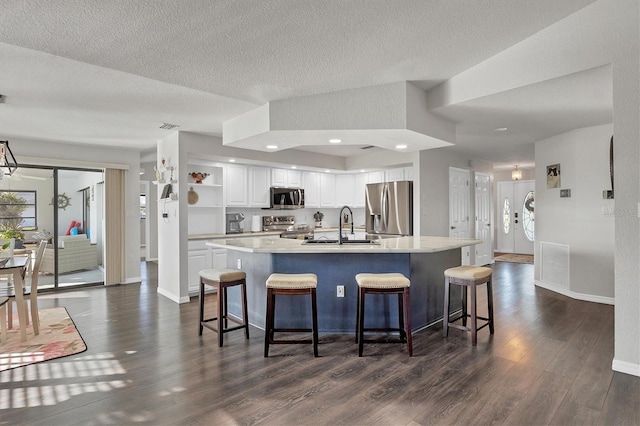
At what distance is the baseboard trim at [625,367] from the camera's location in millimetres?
2576

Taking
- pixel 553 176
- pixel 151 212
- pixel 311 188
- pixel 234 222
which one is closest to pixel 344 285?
pixel 234 222

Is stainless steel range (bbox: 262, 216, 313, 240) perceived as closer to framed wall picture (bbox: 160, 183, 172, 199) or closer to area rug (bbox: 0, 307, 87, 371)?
framed wall picture (bbox: 160, 183, 172, 199)

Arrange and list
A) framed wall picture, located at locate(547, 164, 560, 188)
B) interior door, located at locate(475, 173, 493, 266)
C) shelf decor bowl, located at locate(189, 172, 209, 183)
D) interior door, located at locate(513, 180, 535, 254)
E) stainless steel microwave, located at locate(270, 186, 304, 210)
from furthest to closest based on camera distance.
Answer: interior door, located at locate(513, 180, 535, 254) < interior door, located at locate(475, 173, 493, 266) < stainless steel microwave, located at locate(270, 186, 304, 210) < shelf decor bowl, located at locate(189, 172, 209, 183) < framed wall picture, located at locate(547, 164, 560, 188)

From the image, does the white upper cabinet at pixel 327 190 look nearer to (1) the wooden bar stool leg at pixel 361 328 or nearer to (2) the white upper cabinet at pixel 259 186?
(2) the white upper cabinet at pixel 259 186

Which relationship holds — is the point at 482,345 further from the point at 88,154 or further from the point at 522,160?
the point at 88,154

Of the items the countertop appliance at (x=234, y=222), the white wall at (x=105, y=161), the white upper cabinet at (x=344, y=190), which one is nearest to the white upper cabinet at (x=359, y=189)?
the white upper cabinet at (x=344, y=190)

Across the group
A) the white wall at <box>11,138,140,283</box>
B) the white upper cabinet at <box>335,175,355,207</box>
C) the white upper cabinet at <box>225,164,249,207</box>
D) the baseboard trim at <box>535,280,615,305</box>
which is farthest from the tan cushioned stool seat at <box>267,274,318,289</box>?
the white upper cabinet at <box>335,175,355,207</box>

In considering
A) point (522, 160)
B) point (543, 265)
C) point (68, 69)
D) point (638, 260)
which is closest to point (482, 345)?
point (638, 260)

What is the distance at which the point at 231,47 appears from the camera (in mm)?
2623

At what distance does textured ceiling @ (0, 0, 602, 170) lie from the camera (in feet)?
7.20

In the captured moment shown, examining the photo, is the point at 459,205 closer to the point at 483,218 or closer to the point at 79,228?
the point at 483,218

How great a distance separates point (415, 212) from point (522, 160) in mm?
3305

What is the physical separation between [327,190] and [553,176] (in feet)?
13.1

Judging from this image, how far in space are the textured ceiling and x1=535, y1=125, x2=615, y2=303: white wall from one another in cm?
199
